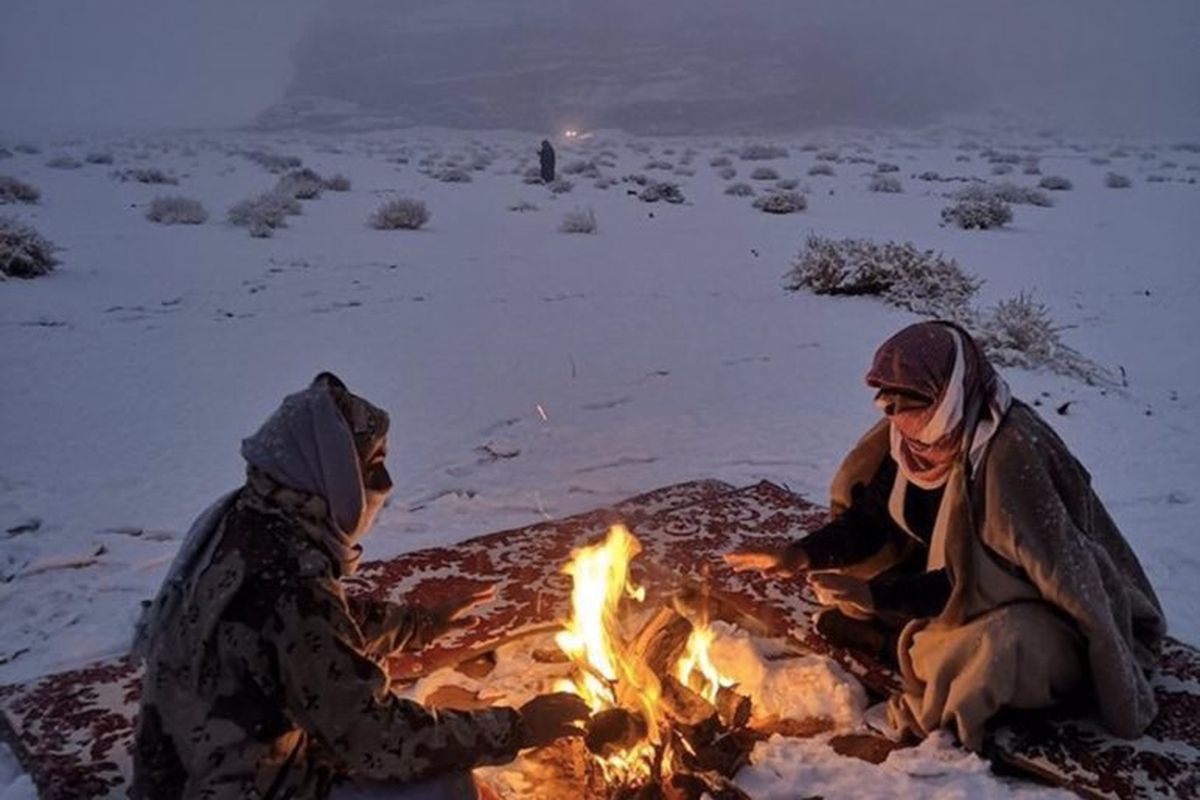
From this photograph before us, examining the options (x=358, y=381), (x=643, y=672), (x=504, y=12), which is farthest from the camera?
(x=504, y=12)

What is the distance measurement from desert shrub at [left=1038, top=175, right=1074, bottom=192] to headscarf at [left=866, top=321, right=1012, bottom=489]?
22.1 m

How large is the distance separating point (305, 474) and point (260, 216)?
1512cm

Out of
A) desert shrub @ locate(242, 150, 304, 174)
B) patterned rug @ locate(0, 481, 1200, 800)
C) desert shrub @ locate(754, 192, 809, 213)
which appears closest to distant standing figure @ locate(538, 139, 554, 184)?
desert shrub @ locate(754, 192, 809, 213)

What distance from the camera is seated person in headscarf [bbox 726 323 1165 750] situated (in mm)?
3426

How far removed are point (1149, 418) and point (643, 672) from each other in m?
5.87

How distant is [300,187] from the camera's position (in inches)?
824

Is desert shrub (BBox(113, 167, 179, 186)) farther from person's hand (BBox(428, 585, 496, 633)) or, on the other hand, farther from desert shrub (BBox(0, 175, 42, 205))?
person's hand (BBox(428, 585, 496, 633))

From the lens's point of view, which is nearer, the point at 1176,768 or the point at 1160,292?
the point at 1176,768

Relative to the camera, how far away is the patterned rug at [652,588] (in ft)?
11.2

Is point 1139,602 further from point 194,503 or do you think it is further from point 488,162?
point 488,162

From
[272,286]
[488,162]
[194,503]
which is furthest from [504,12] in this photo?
[194,503]

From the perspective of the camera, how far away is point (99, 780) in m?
3.35

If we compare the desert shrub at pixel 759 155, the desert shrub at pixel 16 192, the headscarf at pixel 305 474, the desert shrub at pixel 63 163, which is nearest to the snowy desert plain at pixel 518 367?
the desert shrub at pixel 16 192

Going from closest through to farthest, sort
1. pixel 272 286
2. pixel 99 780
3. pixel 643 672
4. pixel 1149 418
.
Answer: pixel 99 780
pixel 643 672
pixel 1149 418
pixel 272 286
